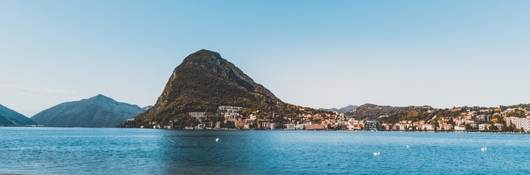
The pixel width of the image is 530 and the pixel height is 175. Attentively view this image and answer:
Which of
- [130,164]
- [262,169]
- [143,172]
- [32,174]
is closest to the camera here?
[32,174]

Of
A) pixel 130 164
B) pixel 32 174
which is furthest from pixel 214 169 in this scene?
pixel 32 174

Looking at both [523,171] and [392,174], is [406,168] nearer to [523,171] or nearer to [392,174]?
[392,174]

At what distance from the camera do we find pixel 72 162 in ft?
219

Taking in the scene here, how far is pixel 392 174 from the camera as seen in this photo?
59406mm

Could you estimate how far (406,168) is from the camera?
66438mm

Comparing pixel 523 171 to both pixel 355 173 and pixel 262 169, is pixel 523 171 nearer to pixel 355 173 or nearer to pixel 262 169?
pixel 355 173

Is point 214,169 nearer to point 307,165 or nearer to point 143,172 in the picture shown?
point 143,172

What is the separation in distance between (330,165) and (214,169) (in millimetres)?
16004

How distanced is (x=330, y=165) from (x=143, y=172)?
23.8 m

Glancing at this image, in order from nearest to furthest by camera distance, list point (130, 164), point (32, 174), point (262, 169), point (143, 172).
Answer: point (32, 174) → point (143, 172) → point (262, 169) → point (130, 164)

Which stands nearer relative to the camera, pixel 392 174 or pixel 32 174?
pixel 32 174

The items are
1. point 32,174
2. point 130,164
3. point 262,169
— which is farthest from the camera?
point 130,164

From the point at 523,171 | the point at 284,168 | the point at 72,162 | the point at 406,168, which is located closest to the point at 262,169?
the point at 284,168

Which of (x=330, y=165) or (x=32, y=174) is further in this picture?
(x=330, y=165)
